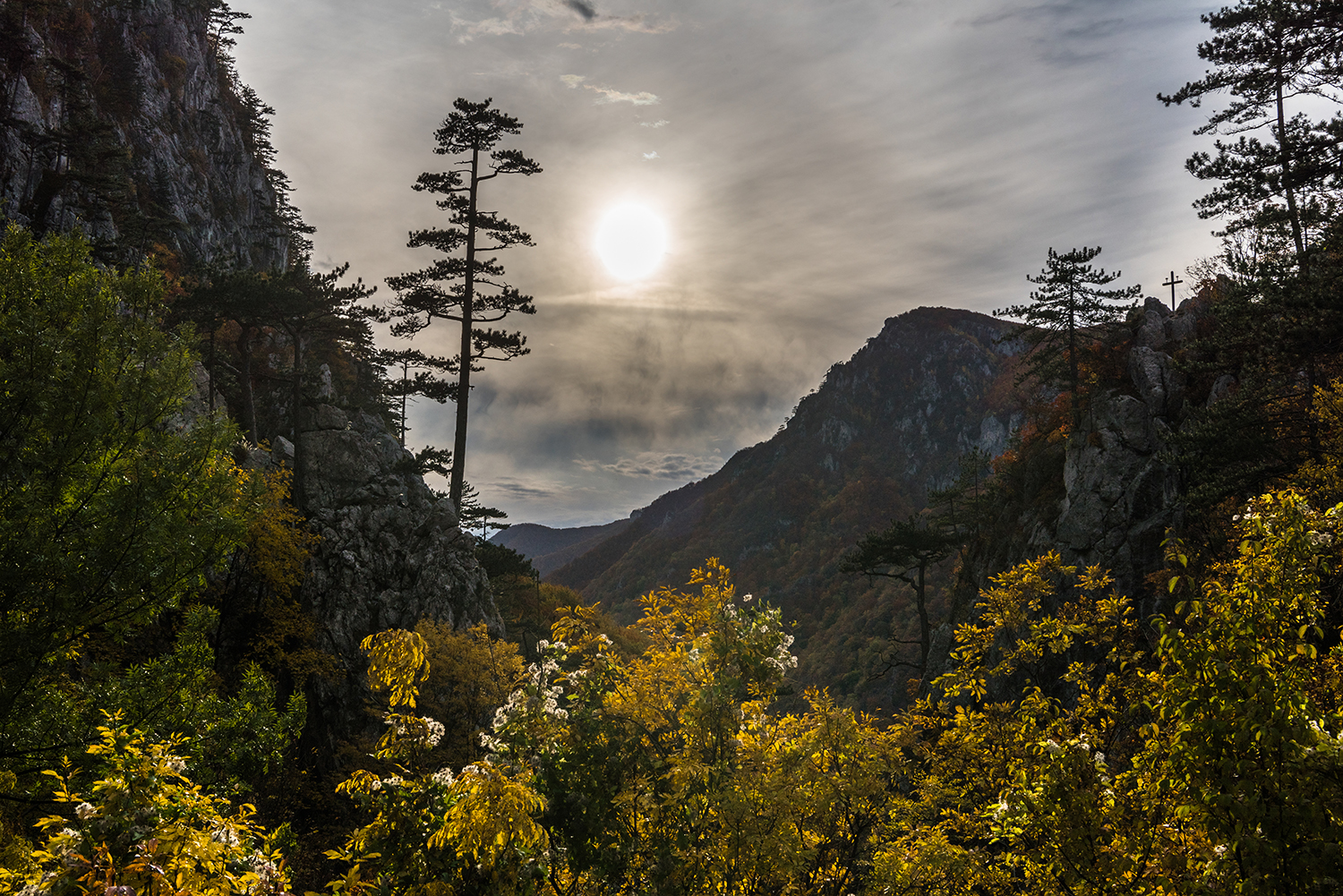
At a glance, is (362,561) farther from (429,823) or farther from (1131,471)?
(1131,471)

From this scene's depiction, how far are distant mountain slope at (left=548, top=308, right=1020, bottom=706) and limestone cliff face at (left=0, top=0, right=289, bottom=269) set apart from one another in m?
77.9

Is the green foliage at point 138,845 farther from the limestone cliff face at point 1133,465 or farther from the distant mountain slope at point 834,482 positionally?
the distant mountain slope at point 834,482

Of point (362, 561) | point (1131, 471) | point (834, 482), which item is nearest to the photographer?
point (1131, 471)

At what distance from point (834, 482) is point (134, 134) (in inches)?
4988

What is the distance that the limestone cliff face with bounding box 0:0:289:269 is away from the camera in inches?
971

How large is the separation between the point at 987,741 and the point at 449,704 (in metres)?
18.5

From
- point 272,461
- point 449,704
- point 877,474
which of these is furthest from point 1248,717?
point 877,474

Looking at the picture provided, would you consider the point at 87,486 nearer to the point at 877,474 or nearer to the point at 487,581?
the point at 487,581

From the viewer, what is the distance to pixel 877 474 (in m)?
133

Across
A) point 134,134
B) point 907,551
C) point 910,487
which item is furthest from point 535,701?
point 910,487

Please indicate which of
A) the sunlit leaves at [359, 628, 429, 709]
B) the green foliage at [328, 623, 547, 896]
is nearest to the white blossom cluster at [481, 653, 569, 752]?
the green foliage at [328, 623, 547, 896]

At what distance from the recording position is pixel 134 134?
1422 inches

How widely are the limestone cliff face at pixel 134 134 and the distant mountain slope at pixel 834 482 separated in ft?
255

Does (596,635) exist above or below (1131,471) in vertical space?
below
